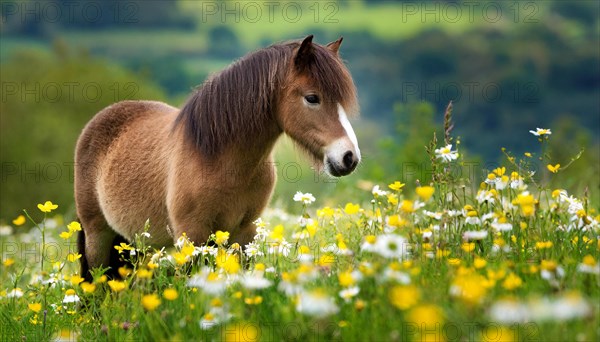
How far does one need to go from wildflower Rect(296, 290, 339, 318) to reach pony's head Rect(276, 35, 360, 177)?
1.92m

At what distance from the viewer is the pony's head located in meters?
5.21

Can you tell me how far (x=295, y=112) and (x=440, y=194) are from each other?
134cm

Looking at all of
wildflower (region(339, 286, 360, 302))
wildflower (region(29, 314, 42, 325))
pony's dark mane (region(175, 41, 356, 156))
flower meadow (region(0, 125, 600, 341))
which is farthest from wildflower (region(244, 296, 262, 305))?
pony's dark mane (region(175, 41, 356, 156))

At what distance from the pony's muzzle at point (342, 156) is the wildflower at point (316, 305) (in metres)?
1.83

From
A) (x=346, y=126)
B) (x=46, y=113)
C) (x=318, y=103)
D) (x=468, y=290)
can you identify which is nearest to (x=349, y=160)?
(x=346, y=126)

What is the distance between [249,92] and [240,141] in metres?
0.39

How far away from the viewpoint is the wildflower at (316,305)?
308 centimetres

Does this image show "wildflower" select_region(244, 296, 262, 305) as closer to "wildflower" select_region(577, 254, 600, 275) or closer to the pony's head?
"wildflower" select_region(577, 254, 600, 275)

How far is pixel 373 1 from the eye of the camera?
9681 centimetres

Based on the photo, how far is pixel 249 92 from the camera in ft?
18.4

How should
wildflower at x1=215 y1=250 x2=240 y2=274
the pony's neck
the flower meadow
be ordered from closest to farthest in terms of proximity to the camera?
the flower meadow → wildflower at x1=215 y1=250 x2=240 y2=274 → the pony's neck

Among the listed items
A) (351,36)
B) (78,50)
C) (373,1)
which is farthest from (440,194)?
(373,1)

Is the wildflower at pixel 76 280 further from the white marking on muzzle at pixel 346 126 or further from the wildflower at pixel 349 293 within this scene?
the white marking on muzzle at pixel 346 126

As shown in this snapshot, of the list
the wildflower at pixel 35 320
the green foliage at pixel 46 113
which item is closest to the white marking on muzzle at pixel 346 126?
the wildflower at pixel 35 320
